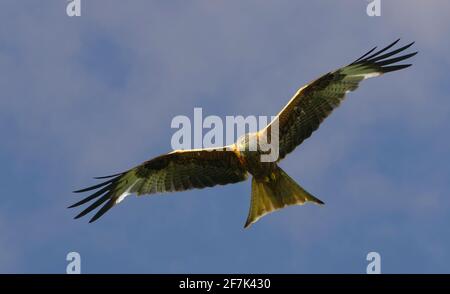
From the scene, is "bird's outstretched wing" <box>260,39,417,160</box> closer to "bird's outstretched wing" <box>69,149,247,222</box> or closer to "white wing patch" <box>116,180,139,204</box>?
"bird's outstretched wing" <box>69,149,247,222</box>

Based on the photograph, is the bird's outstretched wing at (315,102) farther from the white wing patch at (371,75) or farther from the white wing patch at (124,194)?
the white wing patch at (124,194)

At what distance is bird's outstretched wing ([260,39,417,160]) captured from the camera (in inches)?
547

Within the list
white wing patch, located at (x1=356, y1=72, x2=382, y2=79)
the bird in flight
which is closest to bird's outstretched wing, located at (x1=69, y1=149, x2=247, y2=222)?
the bird in flight

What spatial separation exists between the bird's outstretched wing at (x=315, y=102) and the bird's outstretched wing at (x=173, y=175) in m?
0.87

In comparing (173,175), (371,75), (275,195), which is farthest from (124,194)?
(371,75)

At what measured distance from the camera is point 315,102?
551 inches

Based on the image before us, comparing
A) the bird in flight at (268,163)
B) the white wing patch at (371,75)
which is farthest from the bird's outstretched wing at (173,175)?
the white wing patch at (371,75)

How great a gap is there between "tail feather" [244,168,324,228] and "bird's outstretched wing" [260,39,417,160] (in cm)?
37
